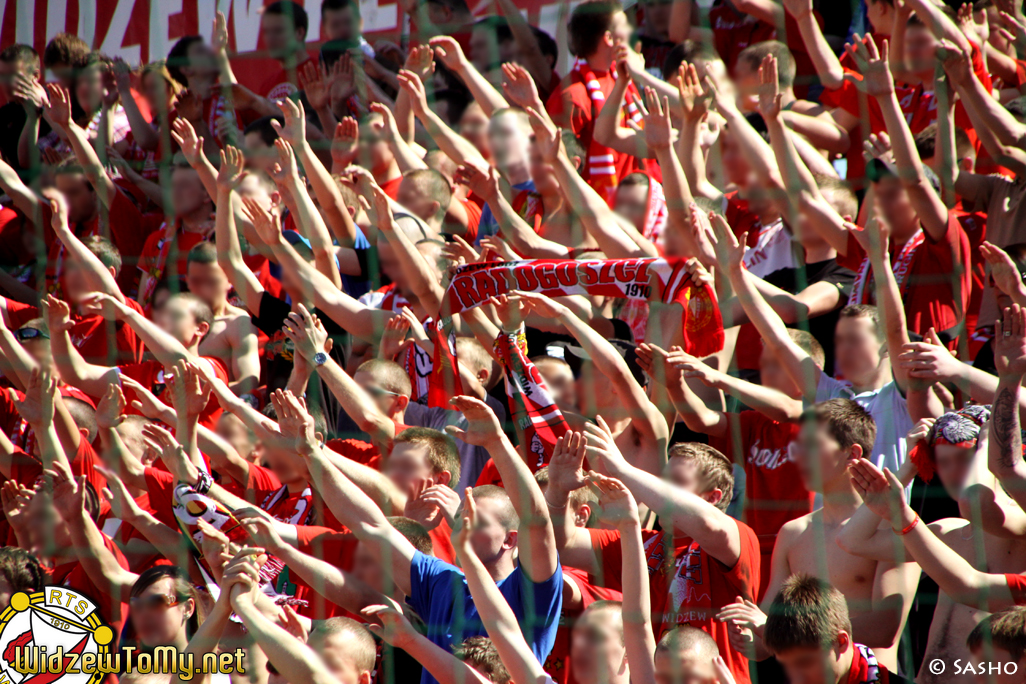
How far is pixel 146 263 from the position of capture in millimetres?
4469

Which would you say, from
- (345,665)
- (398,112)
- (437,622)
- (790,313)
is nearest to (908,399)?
(790,313)

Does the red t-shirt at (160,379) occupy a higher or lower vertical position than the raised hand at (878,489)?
lower

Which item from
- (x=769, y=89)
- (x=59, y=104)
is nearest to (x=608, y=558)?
(x=769, y=89)

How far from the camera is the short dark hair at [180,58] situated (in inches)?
212

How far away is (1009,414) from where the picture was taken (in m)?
2.05

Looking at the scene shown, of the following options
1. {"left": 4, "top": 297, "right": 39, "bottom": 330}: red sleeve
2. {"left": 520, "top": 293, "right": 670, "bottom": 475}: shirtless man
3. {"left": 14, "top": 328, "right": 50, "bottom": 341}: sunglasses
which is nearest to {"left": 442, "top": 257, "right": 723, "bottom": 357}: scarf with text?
{"left": 520, "top": 293, "right": 670, "bottom": 475}: shirtless man

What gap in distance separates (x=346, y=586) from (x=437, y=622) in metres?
0.23

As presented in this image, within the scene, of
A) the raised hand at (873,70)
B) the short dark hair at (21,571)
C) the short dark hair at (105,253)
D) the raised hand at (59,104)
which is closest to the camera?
the short dark hair at (21,571)

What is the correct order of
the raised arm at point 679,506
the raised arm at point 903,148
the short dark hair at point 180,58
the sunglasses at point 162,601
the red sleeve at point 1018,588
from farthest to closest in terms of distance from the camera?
the short dark hair at point 180,58 → the raised arm at point 903,148 → the sunglasses at point 162,601 → the raised arm at point 679,506 → the red sleeve at point 1018,588

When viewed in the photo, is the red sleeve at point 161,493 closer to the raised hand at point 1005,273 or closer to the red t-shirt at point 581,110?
the red t-shirt at point 581,110

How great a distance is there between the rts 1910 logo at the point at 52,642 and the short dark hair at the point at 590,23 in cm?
255

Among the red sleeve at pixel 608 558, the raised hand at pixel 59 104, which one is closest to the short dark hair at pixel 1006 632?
the red sleeve at pixel 608 558

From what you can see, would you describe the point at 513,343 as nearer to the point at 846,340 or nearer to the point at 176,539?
the point at 846,340

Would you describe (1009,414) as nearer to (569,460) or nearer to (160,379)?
(569,460)
